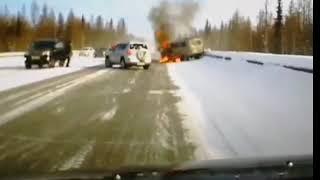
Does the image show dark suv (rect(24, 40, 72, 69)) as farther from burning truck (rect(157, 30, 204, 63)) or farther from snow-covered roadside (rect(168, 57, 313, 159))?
snow-covered roadside (rect(168, 57, 313, 159))

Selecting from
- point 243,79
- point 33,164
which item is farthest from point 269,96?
point 33,164

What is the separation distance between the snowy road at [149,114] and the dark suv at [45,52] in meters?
0.07

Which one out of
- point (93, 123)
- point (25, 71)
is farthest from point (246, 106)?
point (25, 71)

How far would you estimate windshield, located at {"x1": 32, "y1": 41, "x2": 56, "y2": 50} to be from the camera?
301cm

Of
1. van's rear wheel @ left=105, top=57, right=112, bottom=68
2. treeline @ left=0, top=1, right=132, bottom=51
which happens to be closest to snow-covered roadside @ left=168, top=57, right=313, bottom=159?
van's rear wheel @ left=105, top=57, right=112, bottom=68

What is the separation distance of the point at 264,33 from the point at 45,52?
1173mm

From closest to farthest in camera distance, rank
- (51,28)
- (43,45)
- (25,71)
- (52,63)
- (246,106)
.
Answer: (51,28), (43,45), (25,71), (52,63), (246,106)

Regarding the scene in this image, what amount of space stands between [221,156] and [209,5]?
808 mm

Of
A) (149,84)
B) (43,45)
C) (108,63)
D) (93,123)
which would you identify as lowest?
(93,123)

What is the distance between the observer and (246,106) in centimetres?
338

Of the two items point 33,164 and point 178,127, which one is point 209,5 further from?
point 33,164

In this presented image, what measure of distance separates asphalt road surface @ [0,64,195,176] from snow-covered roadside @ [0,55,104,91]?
46mm

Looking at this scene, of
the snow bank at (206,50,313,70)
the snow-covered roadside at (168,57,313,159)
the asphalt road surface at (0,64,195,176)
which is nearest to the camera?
the asphalt road surface at (0,64,195,176)

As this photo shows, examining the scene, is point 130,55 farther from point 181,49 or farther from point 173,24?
point 173,24
